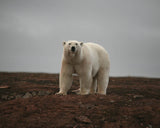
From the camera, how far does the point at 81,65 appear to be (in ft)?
26.4

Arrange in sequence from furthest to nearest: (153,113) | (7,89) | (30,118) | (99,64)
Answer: (7,89) < (99,64) < (153,113) < (30,118)

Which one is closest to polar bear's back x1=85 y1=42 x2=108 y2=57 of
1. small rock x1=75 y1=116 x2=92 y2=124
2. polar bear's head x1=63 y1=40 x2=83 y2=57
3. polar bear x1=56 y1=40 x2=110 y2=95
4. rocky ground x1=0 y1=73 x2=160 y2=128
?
polar bear x1=56 y1=40 x2=110 y2=95

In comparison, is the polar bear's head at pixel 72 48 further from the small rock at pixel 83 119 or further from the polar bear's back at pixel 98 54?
the small rock at pixel 83 119

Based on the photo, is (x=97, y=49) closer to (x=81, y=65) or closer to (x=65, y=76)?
(x=81, y=65)

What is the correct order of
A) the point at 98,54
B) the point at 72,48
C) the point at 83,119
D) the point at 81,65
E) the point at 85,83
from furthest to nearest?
the point at 98,54
the point at 85,83
the point at 81,65
the point at 72,48
the point at 83,119

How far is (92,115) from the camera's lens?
5.42 metres

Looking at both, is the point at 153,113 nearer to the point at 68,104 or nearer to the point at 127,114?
the point at 127,114

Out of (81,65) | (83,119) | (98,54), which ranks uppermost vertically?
(98,54)

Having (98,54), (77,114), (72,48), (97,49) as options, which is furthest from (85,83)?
(77,114)

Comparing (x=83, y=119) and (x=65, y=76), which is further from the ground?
(x=65, y=76)

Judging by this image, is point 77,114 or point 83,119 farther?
point 77,114

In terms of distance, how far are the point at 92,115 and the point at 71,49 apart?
9.21 ft

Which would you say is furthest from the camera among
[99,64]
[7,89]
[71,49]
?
[7,89]

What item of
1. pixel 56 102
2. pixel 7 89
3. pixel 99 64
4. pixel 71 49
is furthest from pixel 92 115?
pixel 7 89
